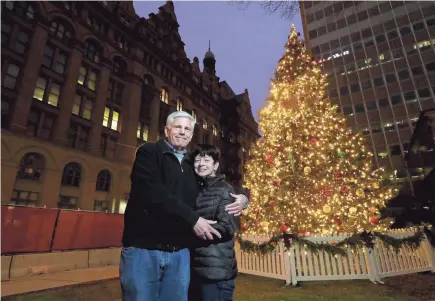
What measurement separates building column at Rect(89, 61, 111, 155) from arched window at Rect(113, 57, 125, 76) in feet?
4.75

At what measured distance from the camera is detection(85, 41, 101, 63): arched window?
79.6 feet

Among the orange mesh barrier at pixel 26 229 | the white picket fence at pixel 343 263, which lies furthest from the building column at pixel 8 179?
the white picket fence at pixel 343 263

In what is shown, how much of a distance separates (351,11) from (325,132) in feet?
156

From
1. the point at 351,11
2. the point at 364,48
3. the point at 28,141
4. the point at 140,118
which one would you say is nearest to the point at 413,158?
the point at 364,48

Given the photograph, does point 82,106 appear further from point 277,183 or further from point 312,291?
point 312,291

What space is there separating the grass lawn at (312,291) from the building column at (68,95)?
17.1 meters

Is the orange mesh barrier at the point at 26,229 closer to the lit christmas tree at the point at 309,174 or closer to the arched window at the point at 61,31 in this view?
the lit christmas tree at the point at 309,174

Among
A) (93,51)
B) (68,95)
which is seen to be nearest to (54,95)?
(68,95)

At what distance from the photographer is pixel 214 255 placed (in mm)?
2180

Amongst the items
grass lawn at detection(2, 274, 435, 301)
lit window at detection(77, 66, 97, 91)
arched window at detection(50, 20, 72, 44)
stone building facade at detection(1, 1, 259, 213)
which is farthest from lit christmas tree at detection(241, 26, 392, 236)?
arched window at detection(50, 20, 72, 44)

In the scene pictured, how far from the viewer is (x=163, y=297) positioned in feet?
6.18

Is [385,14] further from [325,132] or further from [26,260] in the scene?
[26,260]

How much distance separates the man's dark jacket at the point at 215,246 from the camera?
2146 mm

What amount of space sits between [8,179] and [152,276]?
20.2m
